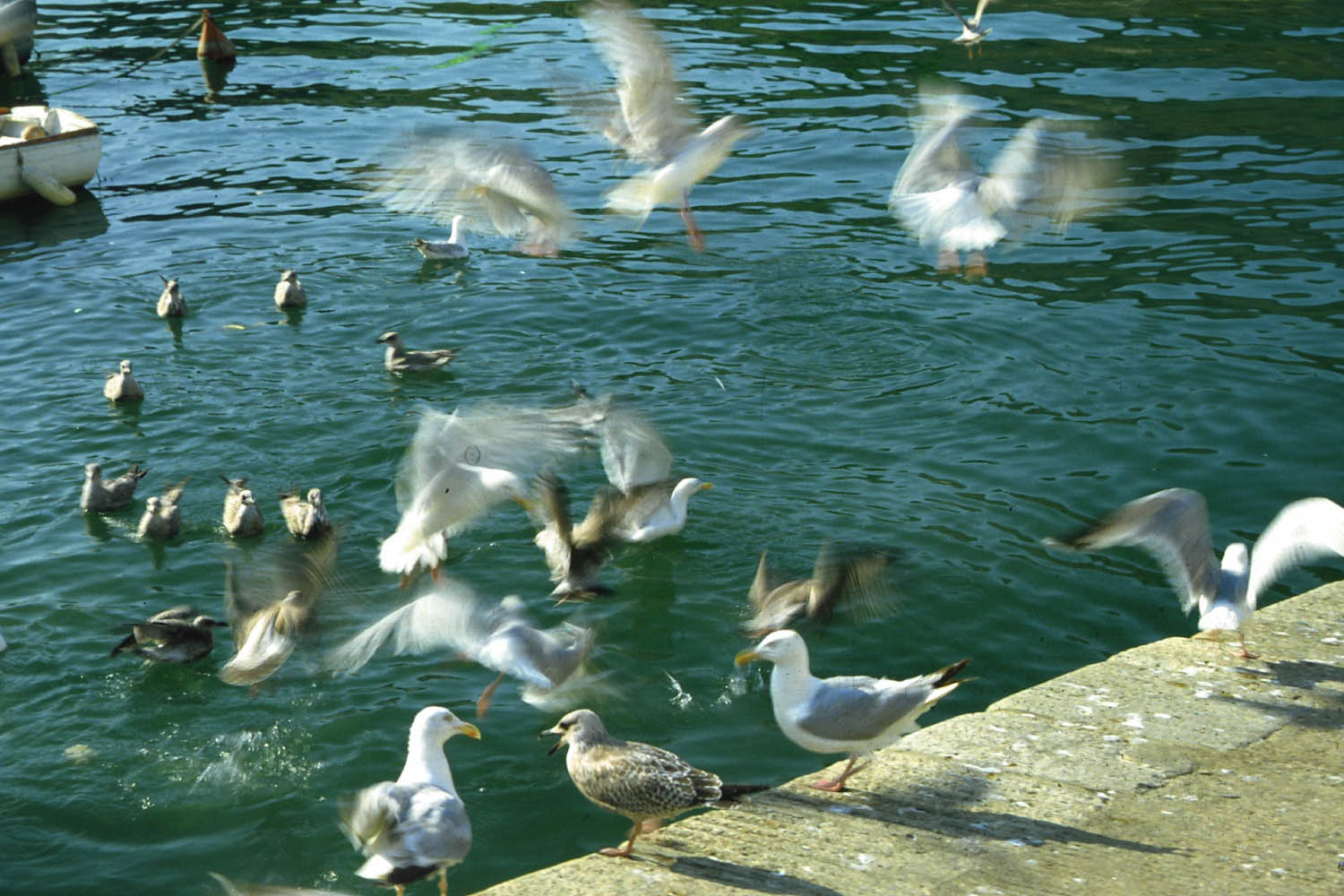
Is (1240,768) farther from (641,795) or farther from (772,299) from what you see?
(772,299)

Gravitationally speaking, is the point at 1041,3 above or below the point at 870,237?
above

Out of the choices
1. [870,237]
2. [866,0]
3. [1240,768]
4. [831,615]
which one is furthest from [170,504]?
[866,0]

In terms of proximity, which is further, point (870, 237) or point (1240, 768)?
point (870, 237)

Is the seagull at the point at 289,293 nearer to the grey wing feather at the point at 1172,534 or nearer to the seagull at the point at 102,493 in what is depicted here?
the seagull at the point at 102,493

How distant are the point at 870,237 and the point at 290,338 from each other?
19.9ft

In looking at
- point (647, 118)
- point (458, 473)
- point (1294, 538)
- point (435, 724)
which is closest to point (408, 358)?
point (647, 118)

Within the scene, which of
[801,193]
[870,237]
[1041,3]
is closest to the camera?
[870,237]

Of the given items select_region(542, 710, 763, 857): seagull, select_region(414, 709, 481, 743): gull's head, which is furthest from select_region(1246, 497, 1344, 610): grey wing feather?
select_region(414, 709, 481, 743): gull's head

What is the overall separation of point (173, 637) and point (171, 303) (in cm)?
615

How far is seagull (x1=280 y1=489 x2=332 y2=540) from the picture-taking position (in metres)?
10.0

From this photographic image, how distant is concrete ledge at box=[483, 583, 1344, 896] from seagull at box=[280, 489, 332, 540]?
4286 mm

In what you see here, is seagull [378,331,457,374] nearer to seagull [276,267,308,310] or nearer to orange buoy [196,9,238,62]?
seagull [276,267,308,310]

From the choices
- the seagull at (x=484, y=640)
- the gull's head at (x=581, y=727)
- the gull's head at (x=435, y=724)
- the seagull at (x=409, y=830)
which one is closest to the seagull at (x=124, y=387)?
the seagull at (x=484, y=640)

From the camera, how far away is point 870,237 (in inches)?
628
